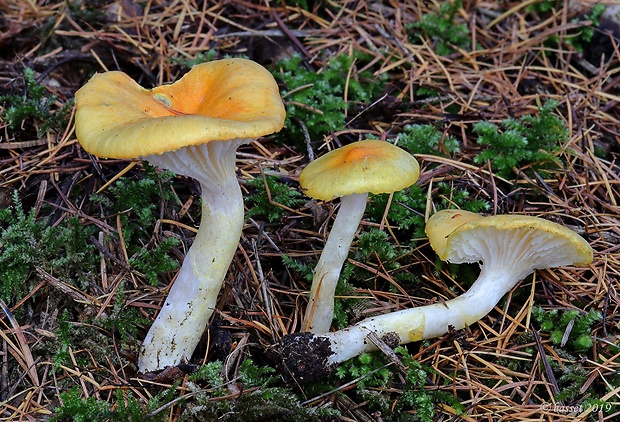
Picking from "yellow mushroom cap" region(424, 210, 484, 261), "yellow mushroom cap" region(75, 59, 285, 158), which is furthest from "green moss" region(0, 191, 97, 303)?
"yellow mushroom cap" region(424, 210, 484, 261)

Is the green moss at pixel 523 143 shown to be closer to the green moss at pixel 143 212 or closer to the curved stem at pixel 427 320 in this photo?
the curved stem at pixel 427 320

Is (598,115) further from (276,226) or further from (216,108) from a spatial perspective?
(216,108)

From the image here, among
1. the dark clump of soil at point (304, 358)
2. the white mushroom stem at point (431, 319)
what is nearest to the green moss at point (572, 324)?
the white mushroom stem at point (431, 319)

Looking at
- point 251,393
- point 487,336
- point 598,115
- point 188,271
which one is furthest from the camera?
point 598,115

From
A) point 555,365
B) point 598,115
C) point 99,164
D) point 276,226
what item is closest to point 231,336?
point 276,226

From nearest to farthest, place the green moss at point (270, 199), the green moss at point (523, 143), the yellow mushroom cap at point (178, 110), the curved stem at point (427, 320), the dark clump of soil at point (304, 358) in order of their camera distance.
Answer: the yellow mushroom cap at point (178, 110) < the dark clump of soil at point (304, 358) < the curved stem at point (427, 320) < the green moss at point (270, 199) < the green moss at point (523, 143)

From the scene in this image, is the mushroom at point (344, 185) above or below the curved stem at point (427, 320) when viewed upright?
above
